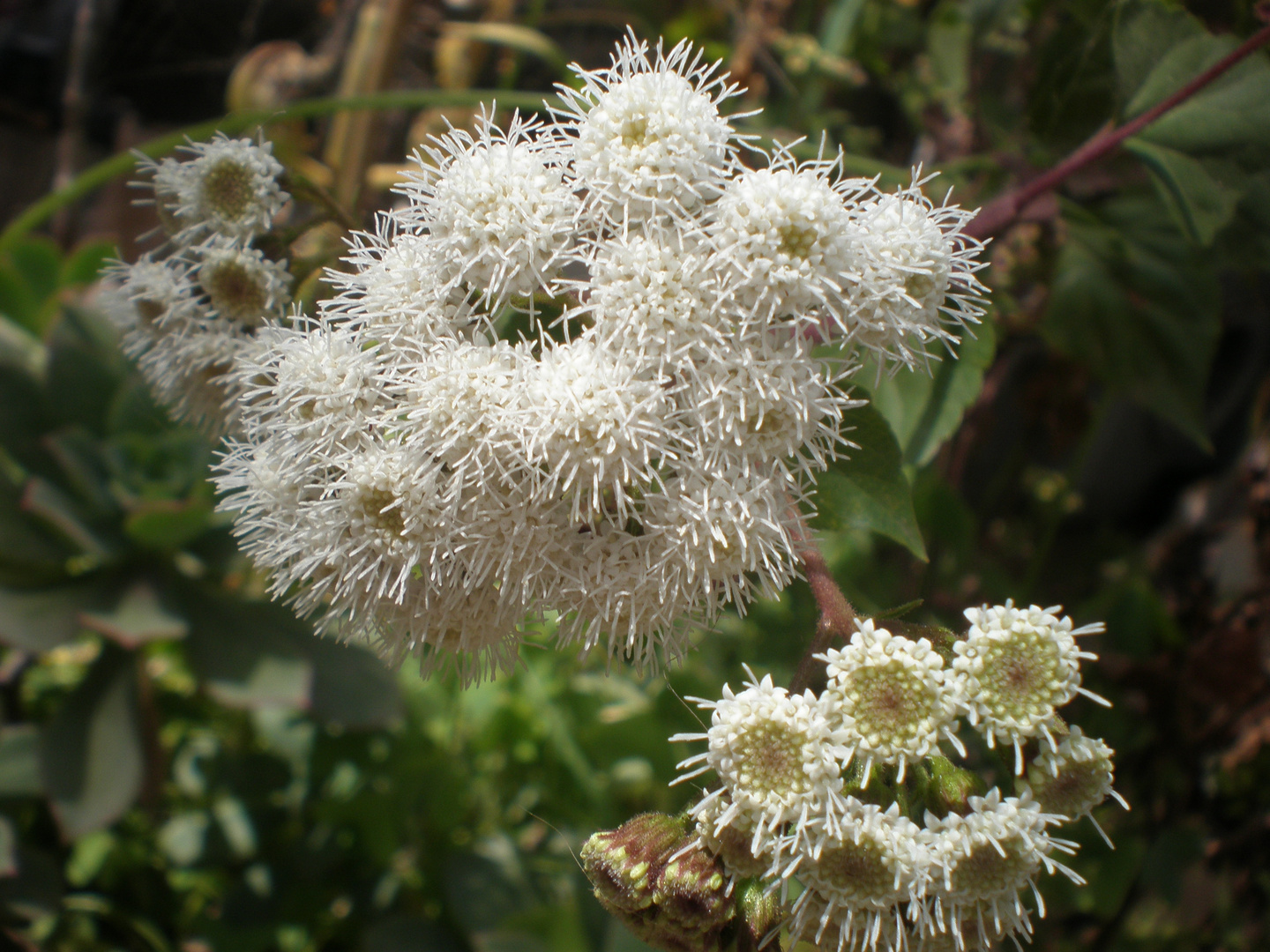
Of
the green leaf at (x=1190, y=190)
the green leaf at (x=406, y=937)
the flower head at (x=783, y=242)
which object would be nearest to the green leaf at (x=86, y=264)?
the green leaf at (x=406, y=937)

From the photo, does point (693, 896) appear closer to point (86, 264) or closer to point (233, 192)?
point (233, 192)

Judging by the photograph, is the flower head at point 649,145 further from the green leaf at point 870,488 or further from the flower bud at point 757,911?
the flower bud at point 757,911

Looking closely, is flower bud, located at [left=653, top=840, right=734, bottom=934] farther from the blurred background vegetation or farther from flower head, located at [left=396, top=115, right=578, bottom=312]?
flower head, located at [left=396, top=115, right=578, bottom=312]

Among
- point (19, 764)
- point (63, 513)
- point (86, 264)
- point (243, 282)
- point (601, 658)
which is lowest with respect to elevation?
point (19, 764)

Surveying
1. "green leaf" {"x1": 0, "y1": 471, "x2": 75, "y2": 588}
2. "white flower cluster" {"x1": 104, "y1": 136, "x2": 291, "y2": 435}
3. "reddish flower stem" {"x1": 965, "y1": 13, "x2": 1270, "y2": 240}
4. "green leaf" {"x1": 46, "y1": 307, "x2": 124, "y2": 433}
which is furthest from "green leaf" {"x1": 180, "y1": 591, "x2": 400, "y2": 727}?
"reddish flower stem" {"x1": 965, "y1": 13, "x2": 1270, "y2": 240}

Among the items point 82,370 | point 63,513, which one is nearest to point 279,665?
point 63,513
